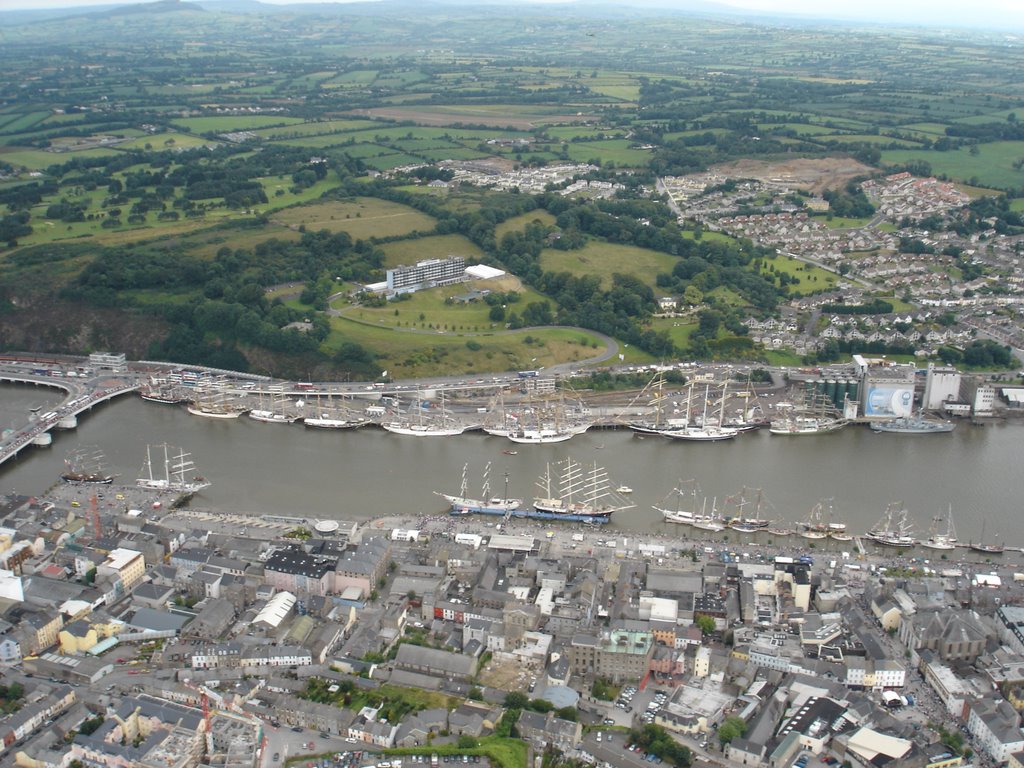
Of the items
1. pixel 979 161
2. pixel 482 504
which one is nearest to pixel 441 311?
pixel 482 504

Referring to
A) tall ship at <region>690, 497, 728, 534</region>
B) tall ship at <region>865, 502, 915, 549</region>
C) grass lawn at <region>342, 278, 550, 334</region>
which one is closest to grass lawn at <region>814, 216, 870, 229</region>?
grass lawn at <region>342, 278, 550, 334</region>

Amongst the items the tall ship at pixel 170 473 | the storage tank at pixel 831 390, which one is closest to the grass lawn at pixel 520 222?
the storage tank at pixel 831 390

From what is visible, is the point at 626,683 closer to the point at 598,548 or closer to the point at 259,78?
the point at 598,548

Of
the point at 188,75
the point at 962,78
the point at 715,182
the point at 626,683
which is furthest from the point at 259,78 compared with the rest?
the point at 626,683

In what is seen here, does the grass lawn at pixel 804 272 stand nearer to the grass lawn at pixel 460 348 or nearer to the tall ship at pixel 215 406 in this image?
the grass lawn at pixel 460 348

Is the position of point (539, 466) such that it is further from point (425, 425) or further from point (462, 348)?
point (462, 348)

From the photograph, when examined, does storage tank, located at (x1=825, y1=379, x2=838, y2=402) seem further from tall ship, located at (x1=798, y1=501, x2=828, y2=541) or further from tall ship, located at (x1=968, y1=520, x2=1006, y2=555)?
tall ship, located at (x1=968, y1=520, x2=1006, y2=555)

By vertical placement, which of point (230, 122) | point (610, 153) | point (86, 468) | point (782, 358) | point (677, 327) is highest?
point (230, 122)
